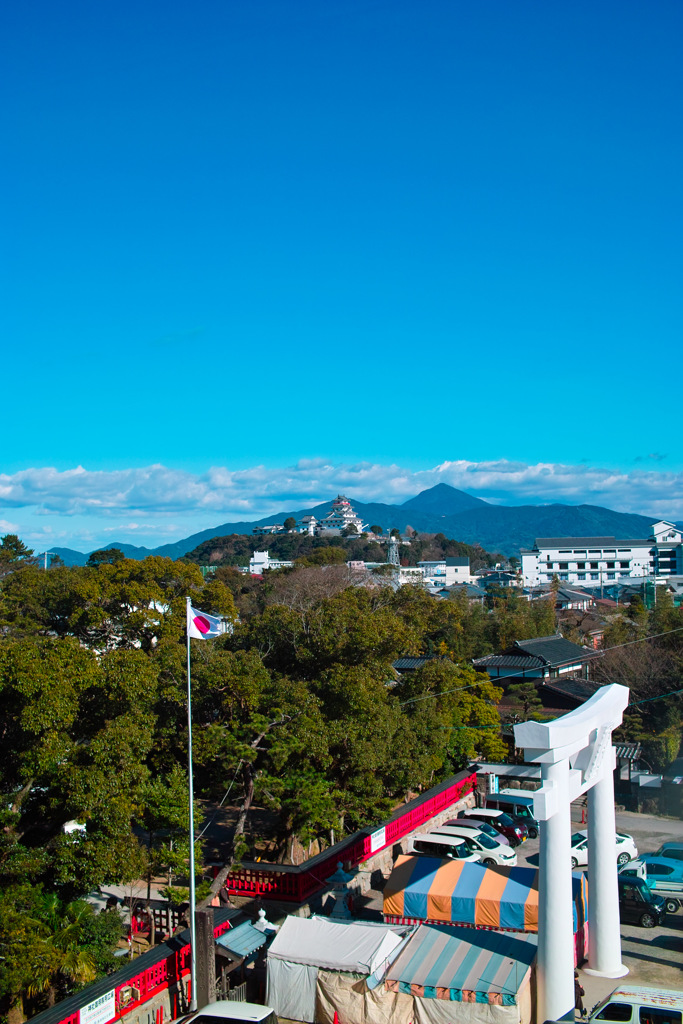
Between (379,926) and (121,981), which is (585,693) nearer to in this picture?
(379,926)

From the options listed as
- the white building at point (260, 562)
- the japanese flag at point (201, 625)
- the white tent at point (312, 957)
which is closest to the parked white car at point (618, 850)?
the white tent at point (312, 957)

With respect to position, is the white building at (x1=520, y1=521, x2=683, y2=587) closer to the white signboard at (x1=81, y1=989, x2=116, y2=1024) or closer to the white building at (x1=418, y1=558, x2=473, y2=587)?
the white building at (x1=418, y1=558, x2=473, y2=587)

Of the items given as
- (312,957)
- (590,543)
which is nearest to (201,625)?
(312,957)

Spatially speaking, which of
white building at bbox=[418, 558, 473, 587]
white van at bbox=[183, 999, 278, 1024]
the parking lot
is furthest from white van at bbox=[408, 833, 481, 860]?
white building at bbox=[418, 558, 473, 587]

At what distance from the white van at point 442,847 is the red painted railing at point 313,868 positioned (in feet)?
1.63

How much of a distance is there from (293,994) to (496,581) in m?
110

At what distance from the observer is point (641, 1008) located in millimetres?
11094

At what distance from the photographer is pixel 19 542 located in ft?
215

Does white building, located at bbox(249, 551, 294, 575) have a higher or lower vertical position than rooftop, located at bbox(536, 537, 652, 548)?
lower

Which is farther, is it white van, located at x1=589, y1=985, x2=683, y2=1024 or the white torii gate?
the white torii gate

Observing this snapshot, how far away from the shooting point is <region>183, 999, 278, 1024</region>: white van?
1124 cm

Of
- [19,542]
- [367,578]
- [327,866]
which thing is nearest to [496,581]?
[367,578]

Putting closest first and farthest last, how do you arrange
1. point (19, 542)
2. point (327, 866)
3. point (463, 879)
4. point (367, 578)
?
point (463, 879), point (327, 866), point (19, 542), point (367, 578)

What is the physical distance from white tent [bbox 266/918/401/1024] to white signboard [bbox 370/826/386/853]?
→ 5.20 meters
